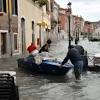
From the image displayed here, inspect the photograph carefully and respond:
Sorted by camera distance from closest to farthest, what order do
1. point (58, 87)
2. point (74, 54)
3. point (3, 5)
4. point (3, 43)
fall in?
point (58, 87) → point (74, 54) → point (3, 43) → point (3, 5)

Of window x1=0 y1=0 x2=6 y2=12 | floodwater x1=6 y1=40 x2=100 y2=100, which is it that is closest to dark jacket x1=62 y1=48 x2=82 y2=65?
floodwater x1=6 y1=40 x2=100 y2=100

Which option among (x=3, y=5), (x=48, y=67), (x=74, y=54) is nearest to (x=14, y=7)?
(x=3, y=5)

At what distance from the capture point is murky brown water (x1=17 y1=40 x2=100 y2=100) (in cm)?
1366

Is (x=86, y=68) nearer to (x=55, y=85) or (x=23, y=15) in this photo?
(x=55, y=85)

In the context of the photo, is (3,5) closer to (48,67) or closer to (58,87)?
(48,67)

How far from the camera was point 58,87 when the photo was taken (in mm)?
15914

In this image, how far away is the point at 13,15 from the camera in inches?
1406

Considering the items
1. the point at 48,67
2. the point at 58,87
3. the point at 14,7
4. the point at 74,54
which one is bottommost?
the point at 58,87

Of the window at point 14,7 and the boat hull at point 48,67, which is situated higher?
the window at point 14,7

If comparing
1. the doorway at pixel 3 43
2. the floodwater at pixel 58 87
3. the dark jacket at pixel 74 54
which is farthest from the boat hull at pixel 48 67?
the doorway at pixel 3 43

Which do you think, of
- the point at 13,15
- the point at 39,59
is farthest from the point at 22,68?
the point at 13,15

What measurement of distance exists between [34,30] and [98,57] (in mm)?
26893

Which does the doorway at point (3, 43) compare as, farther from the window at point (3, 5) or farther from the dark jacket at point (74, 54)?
the dark jacket at point (74, 54)

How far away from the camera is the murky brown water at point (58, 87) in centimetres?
1366
